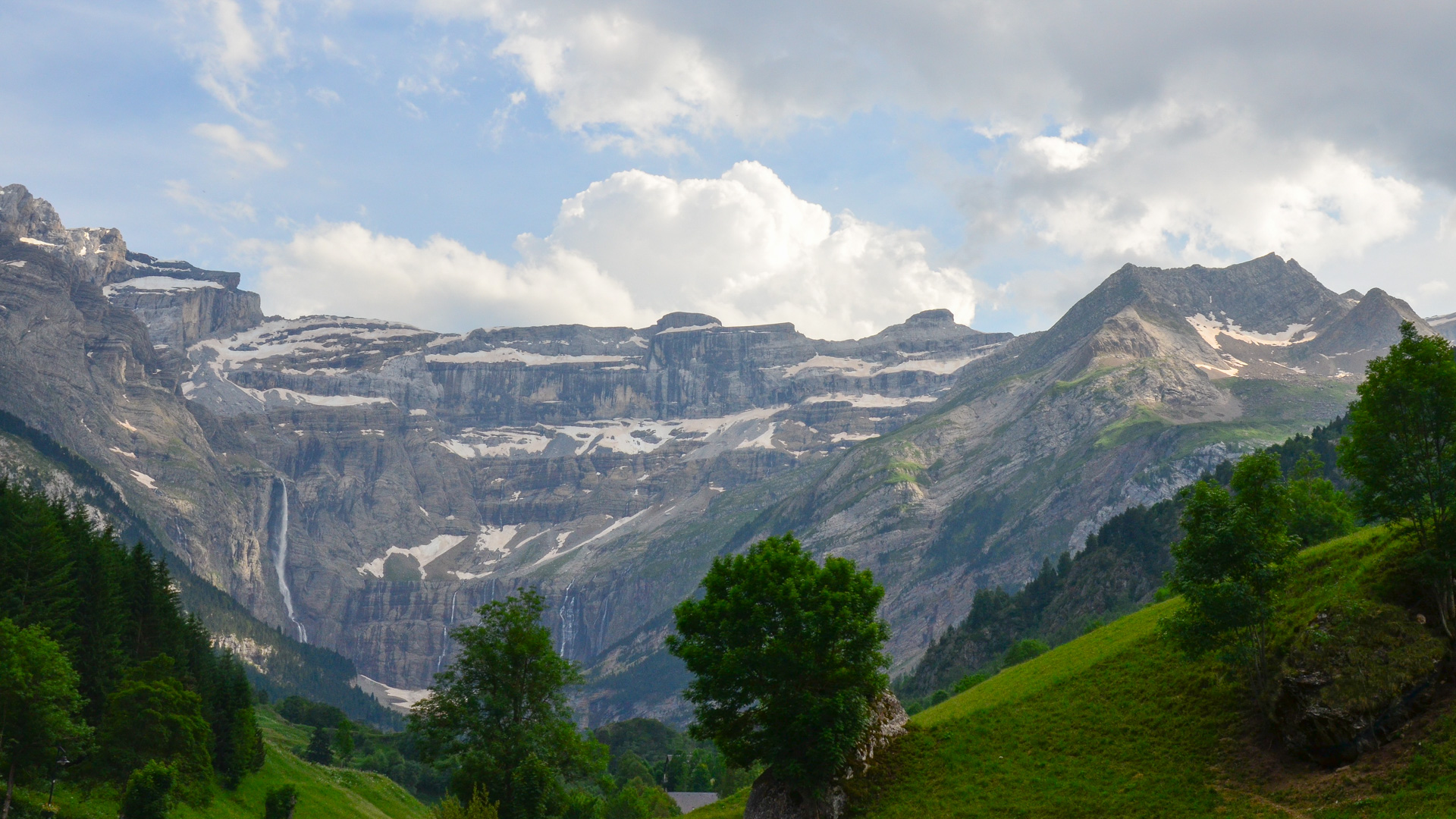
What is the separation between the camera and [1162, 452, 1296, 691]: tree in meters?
49.6

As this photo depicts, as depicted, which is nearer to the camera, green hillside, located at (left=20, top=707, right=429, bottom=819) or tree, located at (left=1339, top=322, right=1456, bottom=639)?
tree, located at (left=1339, top=322, right=1456, bottom=639)

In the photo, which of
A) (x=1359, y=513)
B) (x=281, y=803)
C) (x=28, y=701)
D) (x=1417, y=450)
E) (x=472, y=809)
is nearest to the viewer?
(x=1417, y=450)

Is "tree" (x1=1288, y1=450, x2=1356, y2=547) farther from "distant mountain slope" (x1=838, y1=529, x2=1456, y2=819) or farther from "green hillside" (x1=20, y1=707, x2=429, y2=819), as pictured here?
"green hillside" (x1=20, y1=707, x2=429, y2=819)

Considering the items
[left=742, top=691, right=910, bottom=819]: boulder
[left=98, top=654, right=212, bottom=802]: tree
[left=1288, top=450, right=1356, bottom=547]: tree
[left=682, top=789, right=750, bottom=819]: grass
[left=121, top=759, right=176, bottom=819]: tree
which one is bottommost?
[left=682, top=789, right=750, bottom=819]: grass

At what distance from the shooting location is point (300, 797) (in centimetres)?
9275

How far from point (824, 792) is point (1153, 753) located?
16.5 metres

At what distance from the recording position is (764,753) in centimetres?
5566

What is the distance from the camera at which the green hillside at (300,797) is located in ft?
210

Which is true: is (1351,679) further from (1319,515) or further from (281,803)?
(281,803)

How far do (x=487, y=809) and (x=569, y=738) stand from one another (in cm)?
805

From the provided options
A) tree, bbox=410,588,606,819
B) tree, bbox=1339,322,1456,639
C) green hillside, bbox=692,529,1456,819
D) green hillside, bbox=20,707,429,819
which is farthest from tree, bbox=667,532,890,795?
green hillside, bbox=20,707,429,819

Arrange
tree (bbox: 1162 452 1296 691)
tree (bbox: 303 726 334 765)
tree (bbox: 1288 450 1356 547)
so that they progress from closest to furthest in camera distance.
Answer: tree (bbox: 1162 452 1296 691)
tree (bbox: 1288 450 1356 547)
tree (bbox: 303 726 334 765)

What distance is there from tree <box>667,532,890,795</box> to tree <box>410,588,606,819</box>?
12.0m

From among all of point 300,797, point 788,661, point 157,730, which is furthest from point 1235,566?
point 300,797
